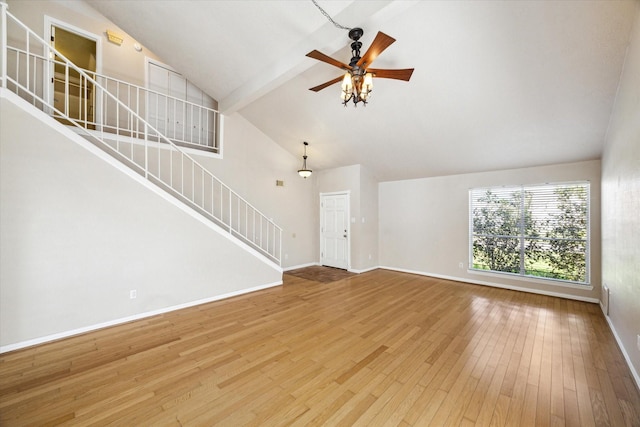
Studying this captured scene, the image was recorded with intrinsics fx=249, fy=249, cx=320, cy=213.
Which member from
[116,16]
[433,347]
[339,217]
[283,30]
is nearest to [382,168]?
[339,217]

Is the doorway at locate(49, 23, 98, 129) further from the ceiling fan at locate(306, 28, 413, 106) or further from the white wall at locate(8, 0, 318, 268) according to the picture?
the ceiling fan at locate(306, 28, 413, 106)

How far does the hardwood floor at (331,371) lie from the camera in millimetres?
1845

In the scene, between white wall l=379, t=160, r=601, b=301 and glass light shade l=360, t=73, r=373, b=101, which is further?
white wall l=379, t=160, r=601, b=301

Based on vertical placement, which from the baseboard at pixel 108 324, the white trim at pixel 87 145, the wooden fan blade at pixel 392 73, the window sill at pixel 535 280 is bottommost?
the baseboard at pixel 108 324

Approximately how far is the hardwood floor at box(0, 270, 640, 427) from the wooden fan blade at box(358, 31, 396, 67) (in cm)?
306

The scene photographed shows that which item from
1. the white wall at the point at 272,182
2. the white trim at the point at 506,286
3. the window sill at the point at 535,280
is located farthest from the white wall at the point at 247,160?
the window sill at the point at 535,280

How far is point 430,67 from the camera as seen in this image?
3.39m

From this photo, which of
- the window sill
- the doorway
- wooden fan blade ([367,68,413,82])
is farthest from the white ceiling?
the window sill

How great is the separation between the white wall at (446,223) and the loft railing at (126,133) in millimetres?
3284

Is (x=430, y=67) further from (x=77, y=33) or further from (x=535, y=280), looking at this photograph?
(x=77, y=33)

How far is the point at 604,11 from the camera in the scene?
2.34 meters

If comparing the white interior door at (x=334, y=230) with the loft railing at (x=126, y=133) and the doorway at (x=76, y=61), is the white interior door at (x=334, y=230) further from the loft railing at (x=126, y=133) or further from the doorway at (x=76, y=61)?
the doorway at (x=76, y=61)

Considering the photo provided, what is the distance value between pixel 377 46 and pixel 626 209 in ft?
9.89

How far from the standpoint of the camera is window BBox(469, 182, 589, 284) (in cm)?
447
